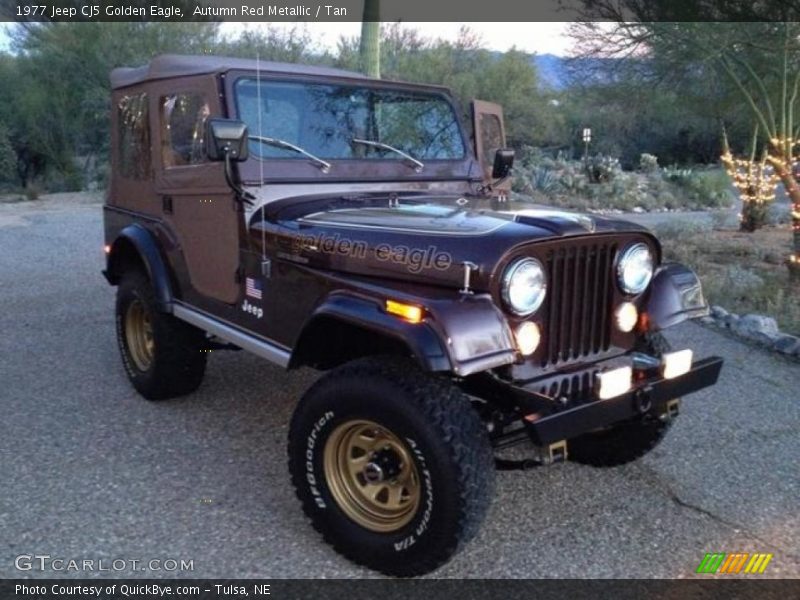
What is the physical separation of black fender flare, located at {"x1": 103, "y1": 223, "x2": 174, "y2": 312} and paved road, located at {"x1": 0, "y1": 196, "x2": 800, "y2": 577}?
0.73 metres

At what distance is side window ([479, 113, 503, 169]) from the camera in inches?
183

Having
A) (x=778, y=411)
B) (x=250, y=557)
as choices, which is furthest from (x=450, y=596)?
(x=778, y=411)

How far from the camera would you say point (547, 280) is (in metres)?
3.04

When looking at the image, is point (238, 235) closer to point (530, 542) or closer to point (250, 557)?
point (250, 557)

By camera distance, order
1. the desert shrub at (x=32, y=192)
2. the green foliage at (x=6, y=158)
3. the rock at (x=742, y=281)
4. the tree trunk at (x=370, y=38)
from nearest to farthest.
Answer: the rock at (x=742, y=281), the tree trunk at (x=370, y=38), the desert shrub at (x=32, y=192), the green foliage at (x=6, y=158)

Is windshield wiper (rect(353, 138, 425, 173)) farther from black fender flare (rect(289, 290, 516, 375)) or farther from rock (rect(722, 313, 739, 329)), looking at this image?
rock (rect(722, 313, 739, 329))

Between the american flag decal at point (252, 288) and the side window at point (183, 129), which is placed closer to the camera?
the american flag decal at point (252, 288)

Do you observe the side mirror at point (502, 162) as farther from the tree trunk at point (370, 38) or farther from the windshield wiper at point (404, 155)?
the tree trunk at point (370, 38)

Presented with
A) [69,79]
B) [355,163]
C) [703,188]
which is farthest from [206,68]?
[69,79]

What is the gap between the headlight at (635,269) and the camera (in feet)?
10.8

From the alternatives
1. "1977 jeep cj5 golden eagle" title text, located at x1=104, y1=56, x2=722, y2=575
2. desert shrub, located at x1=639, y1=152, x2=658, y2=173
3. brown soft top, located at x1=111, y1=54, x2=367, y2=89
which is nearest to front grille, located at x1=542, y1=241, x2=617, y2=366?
"1977 jeep cj5 golden eagle" title text, located at x1=104, y1=56, x2=722, y2=575

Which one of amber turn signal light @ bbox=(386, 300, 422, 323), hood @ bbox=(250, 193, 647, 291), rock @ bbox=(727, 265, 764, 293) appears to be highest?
hood @ bbox=(250, 193, 647, 291)

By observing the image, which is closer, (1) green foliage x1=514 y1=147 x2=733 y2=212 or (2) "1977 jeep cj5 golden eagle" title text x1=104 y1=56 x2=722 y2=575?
(2) "1977 jeep cj5 golden eagle" title text x1=104 y1=56 x2=722 y2=575

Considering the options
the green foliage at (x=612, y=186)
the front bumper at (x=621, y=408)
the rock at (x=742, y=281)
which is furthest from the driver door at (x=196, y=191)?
the green foliage at (x=612, y=186)
